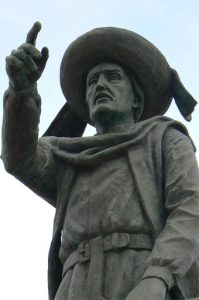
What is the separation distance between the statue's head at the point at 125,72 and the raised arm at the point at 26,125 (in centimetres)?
66

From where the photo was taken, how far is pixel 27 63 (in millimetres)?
8188

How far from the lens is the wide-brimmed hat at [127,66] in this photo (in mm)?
9297

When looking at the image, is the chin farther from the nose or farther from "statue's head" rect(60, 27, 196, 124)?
the nose

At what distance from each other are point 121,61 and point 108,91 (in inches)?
17.5

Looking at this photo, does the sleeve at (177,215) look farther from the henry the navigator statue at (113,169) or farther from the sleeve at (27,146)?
the sleeve at (27,146)

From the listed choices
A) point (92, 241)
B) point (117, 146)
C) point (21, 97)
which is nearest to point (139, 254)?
point (92, 241)

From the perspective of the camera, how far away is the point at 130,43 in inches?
367

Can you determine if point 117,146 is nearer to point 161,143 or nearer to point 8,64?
point 161,143

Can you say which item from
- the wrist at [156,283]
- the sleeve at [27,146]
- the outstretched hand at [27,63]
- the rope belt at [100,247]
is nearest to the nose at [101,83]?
the sleeve at [27,146]

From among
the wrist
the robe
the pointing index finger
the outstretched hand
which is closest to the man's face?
the robe

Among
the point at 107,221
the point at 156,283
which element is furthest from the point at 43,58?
the point at 156,283

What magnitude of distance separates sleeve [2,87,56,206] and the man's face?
570mm

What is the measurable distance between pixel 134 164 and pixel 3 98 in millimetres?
1240

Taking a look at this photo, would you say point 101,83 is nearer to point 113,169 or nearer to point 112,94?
point 112,94
